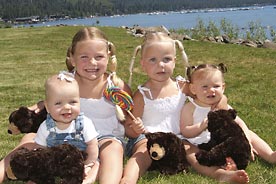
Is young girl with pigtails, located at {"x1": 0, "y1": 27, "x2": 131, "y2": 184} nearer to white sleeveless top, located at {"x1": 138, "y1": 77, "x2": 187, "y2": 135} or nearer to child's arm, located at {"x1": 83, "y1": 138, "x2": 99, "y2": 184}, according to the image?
child's arm, located at {"x1": 83, "y1": 138, "x2": 99, "y2": 184}

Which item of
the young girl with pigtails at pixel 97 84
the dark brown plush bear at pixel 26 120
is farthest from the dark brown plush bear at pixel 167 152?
the dark brown plush bear at pixel 26 120

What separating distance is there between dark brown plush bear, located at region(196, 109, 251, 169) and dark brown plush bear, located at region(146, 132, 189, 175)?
179 mm

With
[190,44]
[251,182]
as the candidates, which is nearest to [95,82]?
[251,182]

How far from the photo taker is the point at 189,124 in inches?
177

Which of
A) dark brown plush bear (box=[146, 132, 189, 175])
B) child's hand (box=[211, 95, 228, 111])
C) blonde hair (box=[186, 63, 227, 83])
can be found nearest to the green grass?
dark brown plush bear (box=[146, 132, 189, 175])

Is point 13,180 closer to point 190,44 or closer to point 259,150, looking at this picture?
point 259,150

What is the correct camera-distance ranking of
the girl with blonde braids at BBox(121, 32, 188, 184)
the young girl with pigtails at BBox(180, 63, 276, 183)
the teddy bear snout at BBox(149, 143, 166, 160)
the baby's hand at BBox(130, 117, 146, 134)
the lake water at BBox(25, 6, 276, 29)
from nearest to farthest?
the teddy bear snout at BBox(149, 143, 166, 160) → the baby's hand at BBox(130, 117, 146, 134) → the young girl with pigtails at BBox(180, 63, 276, 183) → the girl with blonde braids at BBox(121, 32, 188, 184) → the lake water at BBox(25, 6, 276, 29)

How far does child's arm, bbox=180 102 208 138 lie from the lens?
14.4 feet

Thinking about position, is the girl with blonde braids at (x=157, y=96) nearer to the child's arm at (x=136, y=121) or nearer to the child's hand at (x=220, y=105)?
the child's arm at (x=136, y=121)

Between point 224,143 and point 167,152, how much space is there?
54 cm

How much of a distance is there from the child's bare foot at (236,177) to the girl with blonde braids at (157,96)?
77cm

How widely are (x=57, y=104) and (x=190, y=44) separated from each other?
44.8ft

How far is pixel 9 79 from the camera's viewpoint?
11.1 m

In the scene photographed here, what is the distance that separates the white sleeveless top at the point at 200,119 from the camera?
179 inches
